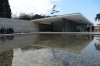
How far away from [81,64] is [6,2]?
89.0 ft

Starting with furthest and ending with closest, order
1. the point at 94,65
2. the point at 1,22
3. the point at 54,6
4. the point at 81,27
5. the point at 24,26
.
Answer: the point at 54,6 → the point at 81,27 → the point at 24,26 → the point at 1,22 → the point at 94,65

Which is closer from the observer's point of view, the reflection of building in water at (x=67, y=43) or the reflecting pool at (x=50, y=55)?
the reflecting pool at (x=50, y=55)

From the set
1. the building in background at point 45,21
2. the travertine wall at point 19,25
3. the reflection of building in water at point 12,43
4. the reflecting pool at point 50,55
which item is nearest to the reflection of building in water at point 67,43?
the reflecting pool at point 50,55

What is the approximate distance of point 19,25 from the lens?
22359mm

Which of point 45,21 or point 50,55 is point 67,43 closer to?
point 50,55

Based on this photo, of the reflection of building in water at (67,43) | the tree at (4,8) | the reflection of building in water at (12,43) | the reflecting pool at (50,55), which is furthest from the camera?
the tree at (4,8)

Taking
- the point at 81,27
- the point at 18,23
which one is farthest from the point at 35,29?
the point at 81,27

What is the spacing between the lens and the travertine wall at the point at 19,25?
63.3 ft

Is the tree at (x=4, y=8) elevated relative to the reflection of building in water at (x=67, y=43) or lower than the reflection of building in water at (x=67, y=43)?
elevated

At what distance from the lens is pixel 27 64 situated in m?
3.34

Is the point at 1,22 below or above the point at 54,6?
below

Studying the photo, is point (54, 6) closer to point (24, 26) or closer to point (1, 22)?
point (24, 26)

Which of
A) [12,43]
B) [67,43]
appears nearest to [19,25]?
[12,43]

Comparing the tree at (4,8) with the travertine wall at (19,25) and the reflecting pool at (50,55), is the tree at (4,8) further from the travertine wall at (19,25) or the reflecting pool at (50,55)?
the reflecting pool at (50,55)
